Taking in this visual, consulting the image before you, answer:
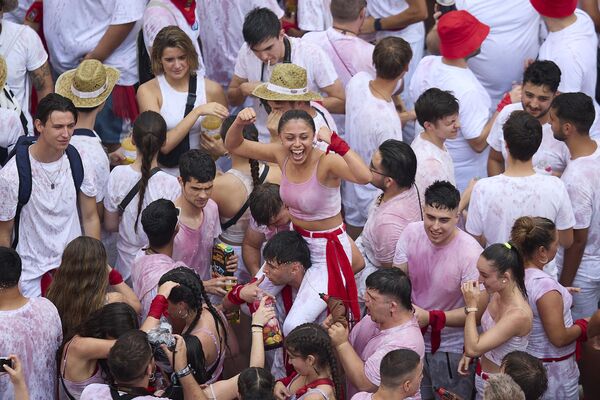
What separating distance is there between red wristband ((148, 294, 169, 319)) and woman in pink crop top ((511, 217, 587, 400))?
1.91m

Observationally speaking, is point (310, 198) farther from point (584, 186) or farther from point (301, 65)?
point (301, 65)

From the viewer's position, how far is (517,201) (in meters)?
6.25

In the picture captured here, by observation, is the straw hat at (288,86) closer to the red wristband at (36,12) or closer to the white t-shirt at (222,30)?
the white t-shirt at (222,30)

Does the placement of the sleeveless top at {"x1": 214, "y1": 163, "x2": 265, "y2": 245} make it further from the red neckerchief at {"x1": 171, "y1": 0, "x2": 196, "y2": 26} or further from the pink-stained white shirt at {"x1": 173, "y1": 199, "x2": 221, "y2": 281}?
the red neckerchief at {"x1": 171, "y1": 0, "x2": 196, "y2": 26}

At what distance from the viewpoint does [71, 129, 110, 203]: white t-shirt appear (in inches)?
260

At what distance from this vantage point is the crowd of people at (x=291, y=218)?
536 centimetres

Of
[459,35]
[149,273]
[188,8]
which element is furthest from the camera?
[188,8]

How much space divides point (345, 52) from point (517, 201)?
7.51 ft

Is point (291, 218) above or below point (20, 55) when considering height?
below

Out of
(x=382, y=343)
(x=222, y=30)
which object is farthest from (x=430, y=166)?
(x=222, y=30)

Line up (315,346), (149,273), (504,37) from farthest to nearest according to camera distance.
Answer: (504,37) → (149,273) → (315,346)

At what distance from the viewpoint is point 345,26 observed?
8.02 meters

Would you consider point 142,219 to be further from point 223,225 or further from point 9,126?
point 9,126

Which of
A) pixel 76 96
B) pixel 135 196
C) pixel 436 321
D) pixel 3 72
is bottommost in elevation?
pixel 436 321
